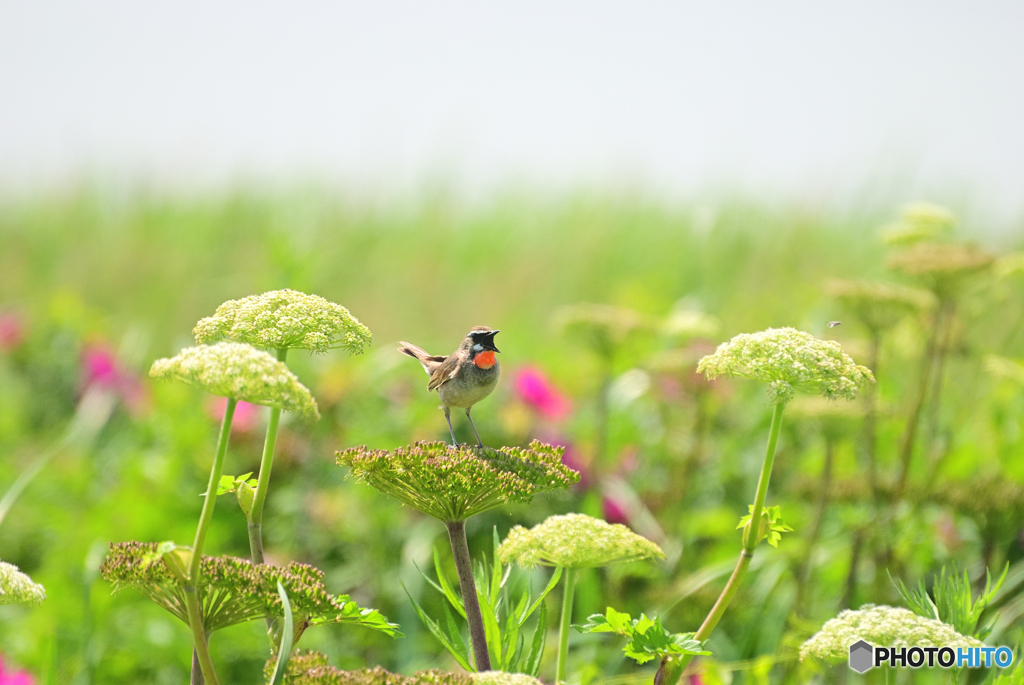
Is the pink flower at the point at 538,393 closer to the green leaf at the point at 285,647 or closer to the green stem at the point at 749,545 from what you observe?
the green stem at the point at 749,545

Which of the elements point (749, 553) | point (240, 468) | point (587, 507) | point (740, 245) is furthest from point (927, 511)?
point (740, 245)

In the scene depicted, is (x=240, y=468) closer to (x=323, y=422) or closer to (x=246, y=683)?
(x=323, y=422)

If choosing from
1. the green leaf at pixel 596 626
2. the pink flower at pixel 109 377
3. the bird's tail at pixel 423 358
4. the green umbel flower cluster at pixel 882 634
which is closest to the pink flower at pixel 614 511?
the bird's tail at pixel 423 358

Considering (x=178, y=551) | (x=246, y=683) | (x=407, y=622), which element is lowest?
(x=246, y=683)

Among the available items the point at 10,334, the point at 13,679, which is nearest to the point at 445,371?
the point at 13,679

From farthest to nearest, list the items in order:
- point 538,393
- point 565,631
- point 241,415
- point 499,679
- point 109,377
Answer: point 109,377, point 241,415, point 538,393, point 565,631, point 499,679

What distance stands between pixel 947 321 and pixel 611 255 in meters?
6.57

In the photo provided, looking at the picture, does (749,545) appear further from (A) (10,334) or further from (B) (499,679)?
(A) (10,334)

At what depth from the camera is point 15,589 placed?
1295mm

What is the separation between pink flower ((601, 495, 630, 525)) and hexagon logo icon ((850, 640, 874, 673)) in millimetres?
2924

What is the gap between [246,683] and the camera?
3967 mm

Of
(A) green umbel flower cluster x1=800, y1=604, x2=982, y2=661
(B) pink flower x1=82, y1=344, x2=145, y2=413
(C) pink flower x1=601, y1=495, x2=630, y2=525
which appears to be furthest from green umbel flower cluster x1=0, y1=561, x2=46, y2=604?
(B) pink flower x1=82, y1=344, x2=145, y2=413

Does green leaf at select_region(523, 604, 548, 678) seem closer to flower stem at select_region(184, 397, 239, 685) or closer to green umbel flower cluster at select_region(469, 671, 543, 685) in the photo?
green umbel flower cluster at select_region(469, 671, 543, 685)

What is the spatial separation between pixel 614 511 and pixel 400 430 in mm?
1436
